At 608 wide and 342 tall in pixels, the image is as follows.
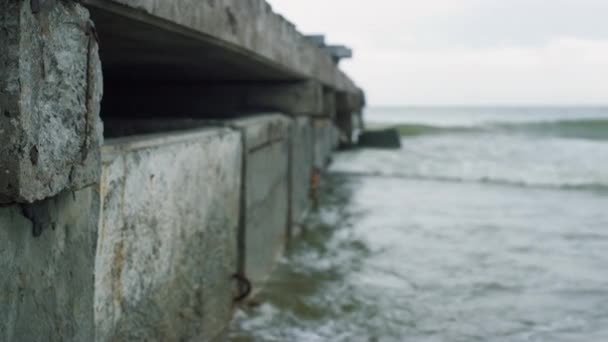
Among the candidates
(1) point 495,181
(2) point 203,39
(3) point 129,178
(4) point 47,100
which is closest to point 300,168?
(2) point 203,39

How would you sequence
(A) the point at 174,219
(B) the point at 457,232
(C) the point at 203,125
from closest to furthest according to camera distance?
(A) the point at 174,219 → (C) the point at 203,125 → (B) the point at 457,232

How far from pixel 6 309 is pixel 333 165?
1036cm

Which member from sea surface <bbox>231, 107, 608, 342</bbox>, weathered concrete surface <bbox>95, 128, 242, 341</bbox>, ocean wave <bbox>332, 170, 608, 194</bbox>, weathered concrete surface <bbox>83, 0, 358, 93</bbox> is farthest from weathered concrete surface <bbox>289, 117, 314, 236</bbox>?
ocean wave <bbox>332, 170, 608, 194</bbox>

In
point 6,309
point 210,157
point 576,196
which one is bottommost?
point 576,196

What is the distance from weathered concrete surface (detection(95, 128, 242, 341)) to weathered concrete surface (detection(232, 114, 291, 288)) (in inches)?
11.3

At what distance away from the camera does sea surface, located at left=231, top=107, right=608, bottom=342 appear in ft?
10.0

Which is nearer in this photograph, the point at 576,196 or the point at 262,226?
the point at 262,226

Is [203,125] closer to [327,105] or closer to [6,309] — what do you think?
[6,309]

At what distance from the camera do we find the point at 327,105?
7.11m

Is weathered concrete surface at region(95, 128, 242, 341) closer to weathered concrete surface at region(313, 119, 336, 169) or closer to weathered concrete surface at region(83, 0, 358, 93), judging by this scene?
weathered concrete surface at region(83, 0, 358, 93)

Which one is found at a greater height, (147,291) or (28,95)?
(28,95)

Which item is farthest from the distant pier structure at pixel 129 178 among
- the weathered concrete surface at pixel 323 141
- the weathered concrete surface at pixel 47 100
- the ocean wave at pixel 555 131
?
the ocean wave at pixel 555 131

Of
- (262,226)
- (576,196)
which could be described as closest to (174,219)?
(262,226)

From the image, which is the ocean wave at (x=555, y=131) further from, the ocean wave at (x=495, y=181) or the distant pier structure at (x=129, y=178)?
the distant pier structure at (x=129, y=178)
